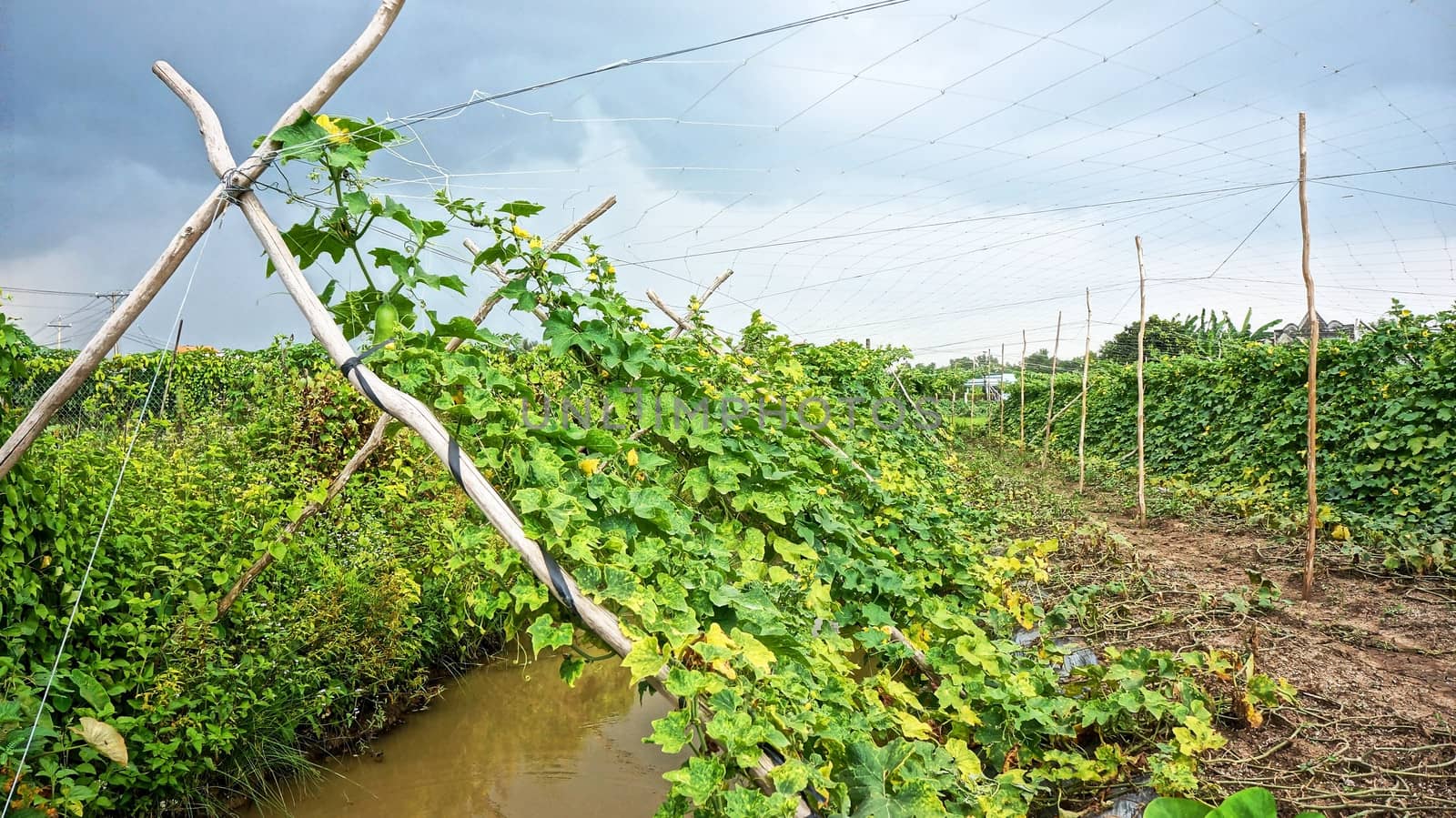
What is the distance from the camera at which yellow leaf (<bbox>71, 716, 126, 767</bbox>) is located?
230cm

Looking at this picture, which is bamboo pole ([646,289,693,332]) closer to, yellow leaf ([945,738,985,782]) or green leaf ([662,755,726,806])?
yellow leaf ([945,738,985,782])

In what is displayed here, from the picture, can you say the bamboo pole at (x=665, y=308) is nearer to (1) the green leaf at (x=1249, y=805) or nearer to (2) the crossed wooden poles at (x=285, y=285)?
(2) the crossed wooden poles at (x=285, y=285)

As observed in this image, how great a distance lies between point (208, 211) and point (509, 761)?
8.86 feet

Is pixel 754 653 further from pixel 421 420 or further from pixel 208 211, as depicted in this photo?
pixel 208 211

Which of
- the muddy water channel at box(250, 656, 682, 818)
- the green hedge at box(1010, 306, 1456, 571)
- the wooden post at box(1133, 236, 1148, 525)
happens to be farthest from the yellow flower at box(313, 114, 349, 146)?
the wooden post at box(1133, 236, 1148, 525)

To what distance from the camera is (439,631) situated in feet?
14.0

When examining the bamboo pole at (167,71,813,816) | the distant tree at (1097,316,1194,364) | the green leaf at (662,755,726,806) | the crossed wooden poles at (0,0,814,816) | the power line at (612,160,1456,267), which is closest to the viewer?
the green leaf at (662,755,726,806)

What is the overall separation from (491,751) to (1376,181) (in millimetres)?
7665

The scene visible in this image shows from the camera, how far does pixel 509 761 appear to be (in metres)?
3.70

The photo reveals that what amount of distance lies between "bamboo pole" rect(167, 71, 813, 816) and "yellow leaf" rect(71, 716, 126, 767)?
4.36 feet

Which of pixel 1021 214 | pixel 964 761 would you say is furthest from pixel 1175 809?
pixel 1021 214

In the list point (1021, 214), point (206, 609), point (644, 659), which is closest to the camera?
point (644, 659)

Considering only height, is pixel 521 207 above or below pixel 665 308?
below

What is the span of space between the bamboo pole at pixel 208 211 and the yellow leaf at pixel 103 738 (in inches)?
30.4
